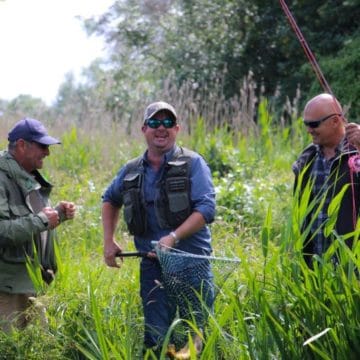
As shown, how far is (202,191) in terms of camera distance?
221 inches

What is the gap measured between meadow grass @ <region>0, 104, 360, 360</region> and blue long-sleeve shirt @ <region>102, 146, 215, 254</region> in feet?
1.00

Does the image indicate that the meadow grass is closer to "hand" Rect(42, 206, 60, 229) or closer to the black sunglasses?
"hand" Rect(42, 206, 60, 229)

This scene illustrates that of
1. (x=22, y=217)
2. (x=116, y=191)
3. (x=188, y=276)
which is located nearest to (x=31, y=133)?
(x=22, y=217)

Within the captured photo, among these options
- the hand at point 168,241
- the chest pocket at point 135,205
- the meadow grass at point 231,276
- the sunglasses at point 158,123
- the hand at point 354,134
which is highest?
the sunglasses at point 158,123

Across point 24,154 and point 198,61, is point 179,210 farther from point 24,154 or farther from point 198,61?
point 198,61

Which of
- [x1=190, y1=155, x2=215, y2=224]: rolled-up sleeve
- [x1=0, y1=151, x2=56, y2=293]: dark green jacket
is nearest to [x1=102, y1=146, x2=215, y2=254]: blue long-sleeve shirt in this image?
[x1=190, y1=155, x2=215, y2=224]: rolled-up sleeve

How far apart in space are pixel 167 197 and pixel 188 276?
1.87 ft

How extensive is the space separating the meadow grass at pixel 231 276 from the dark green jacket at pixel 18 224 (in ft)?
0.69

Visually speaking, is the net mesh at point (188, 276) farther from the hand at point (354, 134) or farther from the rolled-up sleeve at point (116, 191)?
the hand at point (354, 134)

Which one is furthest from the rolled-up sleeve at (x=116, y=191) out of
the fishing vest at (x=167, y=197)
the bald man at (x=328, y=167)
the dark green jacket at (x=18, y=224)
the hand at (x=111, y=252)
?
the bald man at (x=328, y=167)

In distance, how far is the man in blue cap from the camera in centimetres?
557

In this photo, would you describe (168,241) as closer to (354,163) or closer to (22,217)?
(22,217)

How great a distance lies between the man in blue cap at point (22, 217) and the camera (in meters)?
5.57

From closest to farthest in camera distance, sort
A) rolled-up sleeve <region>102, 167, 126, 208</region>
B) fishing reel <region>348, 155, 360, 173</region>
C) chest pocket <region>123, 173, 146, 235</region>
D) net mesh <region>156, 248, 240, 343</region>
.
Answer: net mesh <region>156, 248, 240, 343</region> < fishing reel <region>348, 155, 360, 173</region> < chest pocket <region>123, 173, 146, 235</region> < rolled-up sleeve <region>102, 167, 126, 208</region>
